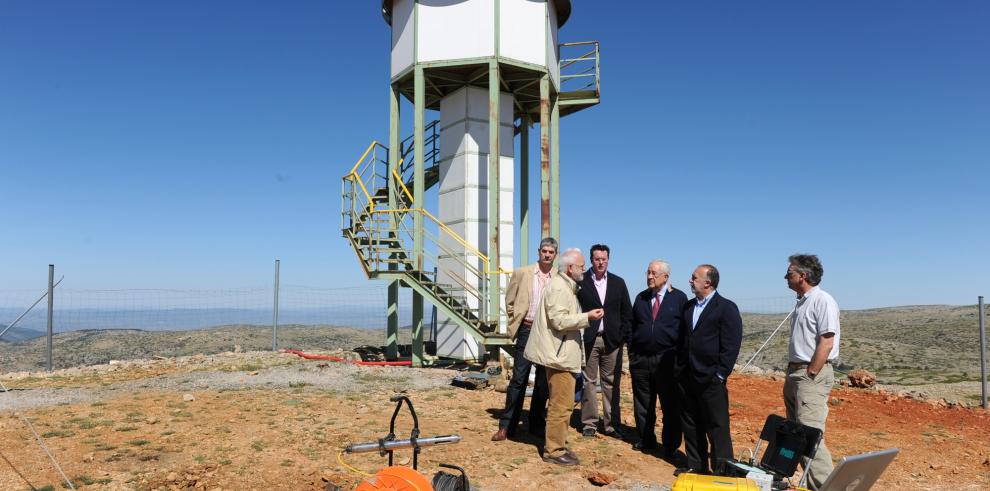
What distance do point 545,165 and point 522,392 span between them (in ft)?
22.1

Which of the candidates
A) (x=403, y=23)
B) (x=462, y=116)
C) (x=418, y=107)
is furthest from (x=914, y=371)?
(x=403, y=23)

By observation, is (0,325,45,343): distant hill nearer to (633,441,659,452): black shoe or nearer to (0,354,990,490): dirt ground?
(0,354,990,490): dirt ground

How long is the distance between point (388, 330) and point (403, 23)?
6.92m

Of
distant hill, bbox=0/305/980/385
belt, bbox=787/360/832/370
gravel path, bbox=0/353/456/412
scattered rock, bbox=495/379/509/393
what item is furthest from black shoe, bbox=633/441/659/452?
distant hill, bbox=0/305/980/385

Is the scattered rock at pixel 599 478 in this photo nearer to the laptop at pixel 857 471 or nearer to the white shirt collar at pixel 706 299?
the white shirt collar at pixel 706 299

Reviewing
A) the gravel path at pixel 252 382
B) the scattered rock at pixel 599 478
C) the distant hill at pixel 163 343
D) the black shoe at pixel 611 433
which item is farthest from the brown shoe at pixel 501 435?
the distant hill at pixel 163 343

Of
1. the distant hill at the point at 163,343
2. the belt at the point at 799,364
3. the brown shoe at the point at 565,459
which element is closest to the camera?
the belt at the point at 799,364

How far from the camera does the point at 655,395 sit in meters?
6.19

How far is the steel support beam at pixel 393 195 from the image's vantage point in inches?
512

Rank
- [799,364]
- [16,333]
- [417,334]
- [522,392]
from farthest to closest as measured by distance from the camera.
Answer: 1. [16,333]
2. [417,334]
3. [522,392]
4. [799,364]

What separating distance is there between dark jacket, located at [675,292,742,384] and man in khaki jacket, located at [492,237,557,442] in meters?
1.67

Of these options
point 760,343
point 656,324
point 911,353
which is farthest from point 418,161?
point 911,353

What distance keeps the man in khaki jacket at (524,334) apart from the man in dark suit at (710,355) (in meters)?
1.58

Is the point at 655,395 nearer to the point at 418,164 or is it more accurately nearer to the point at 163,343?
the point at 418,164
